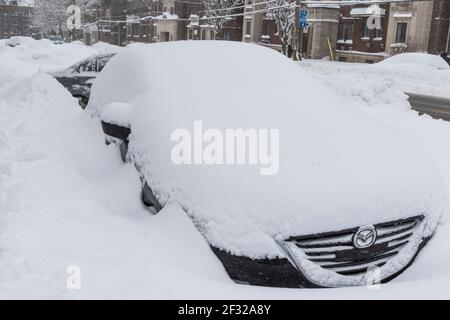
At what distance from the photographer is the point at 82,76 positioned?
36.6 feet

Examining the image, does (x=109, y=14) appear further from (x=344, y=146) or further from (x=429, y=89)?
(x=344, y=146)

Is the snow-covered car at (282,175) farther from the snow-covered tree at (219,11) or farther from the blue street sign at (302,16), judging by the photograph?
the snow-covered tree at (219,11)

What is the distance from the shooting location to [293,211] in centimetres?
301

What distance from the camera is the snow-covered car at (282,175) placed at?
9.89 ft

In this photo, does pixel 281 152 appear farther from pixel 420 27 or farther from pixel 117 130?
→ pixel 420 27

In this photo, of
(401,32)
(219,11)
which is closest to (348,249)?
(401,32)

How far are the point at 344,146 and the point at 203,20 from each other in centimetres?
5440

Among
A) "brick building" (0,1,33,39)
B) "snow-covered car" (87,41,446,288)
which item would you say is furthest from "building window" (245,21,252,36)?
"brick building" (0,1,33,39)

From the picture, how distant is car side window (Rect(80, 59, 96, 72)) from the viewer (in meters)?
11.3

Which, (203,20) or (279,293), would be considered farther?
(203,20)

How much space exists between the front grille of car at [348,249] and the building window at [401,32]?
32.2m

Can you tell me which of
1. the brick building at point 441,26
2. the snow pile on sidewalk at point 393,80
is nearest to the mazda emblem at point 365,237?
the snow pile on sidewalk at point 393,80

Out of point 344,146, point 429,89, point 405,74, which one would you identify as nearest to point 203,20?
point 405,74

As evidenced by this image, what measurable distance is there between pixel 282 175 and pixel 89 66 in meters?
9.07
